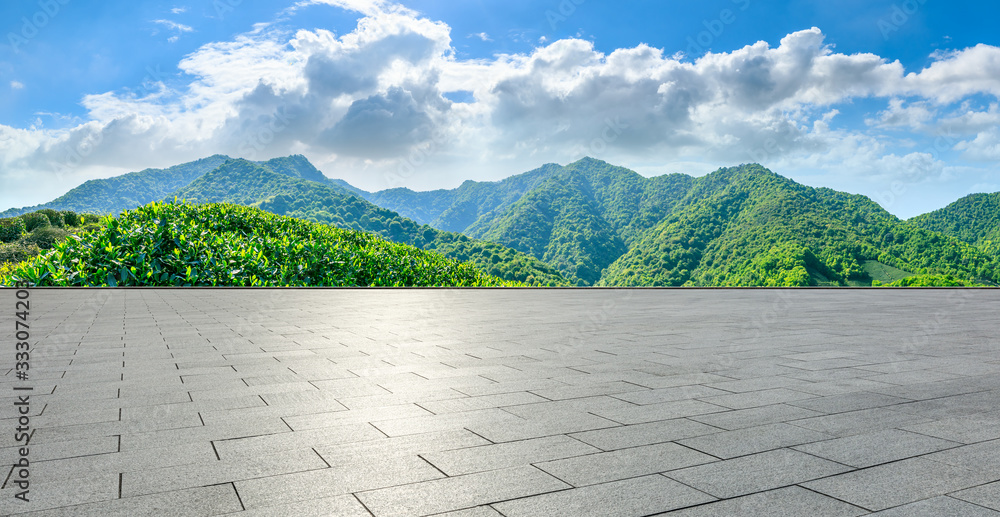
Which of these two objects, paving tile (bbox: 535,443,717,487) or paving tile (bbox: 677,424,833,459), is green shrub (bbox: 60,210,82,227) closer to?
paving tile (bbox: 535,443,717,487)

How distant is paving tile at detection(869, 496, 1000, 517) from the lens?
7.45 ft

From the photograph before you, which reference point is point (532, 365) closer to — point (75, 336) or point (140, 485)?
point (140, 485)

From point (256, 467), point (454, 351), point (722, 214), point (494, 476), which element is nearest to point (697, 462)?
point (494, 476)

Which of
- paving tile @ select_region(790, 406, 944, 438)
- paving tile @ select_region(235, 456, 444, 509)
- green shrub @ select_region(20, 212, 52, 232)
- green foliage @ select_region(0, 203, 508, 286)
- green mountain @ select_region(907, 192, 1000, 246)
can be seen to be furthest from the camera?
green mountain @ select_region(907, 192, 1000, 246)

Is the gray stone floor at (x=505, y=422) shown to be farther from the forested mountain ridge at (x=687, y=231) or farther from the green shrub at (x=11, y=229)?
the green shrub at (x=11, y=229)

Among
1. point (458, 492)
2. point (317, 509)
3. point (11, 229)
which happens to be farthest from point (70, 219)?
point (458, 492)

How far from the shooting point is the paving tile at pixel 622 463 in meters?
2.62

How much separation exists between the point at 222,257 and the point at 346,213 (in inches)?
1962

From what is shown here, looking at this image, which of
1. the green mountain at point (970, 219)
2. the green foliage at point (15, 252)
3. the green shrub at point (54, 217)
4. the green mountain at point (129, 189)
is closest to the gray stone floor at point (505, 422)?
the green foliage at point (15, 252)

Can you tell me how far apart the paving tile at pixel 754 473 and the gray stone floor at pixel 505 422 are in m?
0.01

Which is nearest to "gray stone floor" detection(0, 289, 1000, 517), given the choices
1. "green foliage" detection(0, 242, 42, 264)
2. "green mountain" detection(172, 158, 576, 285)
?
"green mountain" detection(172, 158, 576, 285)

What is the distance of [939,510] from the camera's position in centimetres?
231

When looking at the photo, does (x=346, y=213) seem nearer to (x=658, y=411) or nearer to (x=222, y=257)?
(x=222, y=257)

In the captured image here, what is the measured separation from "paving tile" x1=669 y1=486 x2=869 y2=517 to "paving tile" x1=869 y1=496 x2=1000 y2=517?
0.13 m
